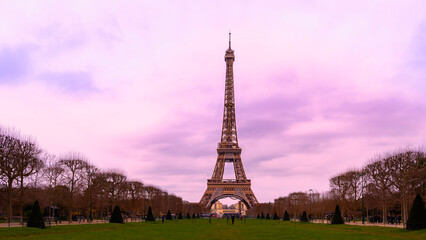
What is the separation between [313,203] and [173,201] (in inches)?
1681

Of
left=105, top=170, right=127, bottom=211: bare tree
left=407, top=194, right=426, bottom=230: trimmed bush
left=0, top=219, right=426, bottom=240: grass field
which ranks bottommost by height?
left=0, top=219, right=426, bottom=240: grass field

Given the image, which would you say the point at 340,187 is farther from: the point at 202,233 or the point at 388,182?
the point at 202,233

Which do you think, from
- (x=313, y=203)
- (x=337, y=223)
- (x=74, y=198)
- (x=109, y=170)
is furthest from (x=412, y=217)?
(x=313, y=203)

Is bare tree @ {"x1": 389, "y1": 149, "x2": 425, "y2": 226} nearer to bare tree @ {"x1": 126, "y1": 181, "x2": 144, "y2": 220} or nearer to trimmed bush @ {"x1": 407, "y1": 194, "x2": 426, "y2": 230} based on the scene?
trimmed bush @ {"x1": 407, "y1": 194, "x2": 426, "y2": 230}

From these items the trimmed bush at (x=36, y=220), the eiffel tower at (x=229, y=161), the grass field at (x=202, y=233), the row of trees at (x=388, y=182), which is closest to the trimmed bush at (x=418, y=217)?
the grass field at (x=202, y=233)

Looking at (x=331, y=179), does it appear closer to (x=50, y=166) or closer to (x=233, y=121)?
(x=233, y=121)

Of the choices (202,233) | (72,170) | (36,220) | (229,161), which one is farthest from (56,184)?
(229,161)

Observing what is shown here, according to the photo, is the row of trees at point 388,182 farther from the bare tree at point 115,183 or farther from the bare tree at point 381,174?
the bare tree at point 115,183

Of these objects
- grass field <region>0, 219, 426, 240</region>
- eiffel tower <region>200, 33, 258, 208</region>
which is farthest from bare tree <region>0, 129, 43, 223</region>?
eiffel tower <region>200, 33, 258, 208</region>

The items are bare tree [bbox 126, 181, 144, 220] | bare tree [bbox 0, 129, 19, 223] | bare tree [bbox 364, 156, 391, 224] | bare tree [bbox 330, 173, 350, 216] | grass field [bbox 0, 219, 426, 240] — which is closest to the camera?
grass field [bbox 0, 219, 426, 240]

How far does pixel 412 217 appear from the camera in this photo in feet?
119

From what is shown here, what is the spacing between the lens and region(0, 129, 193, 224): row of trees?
1887 inches

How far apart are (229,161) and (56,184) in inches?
2592

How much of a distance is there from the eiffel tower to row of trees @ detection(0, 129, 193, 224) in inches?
623
